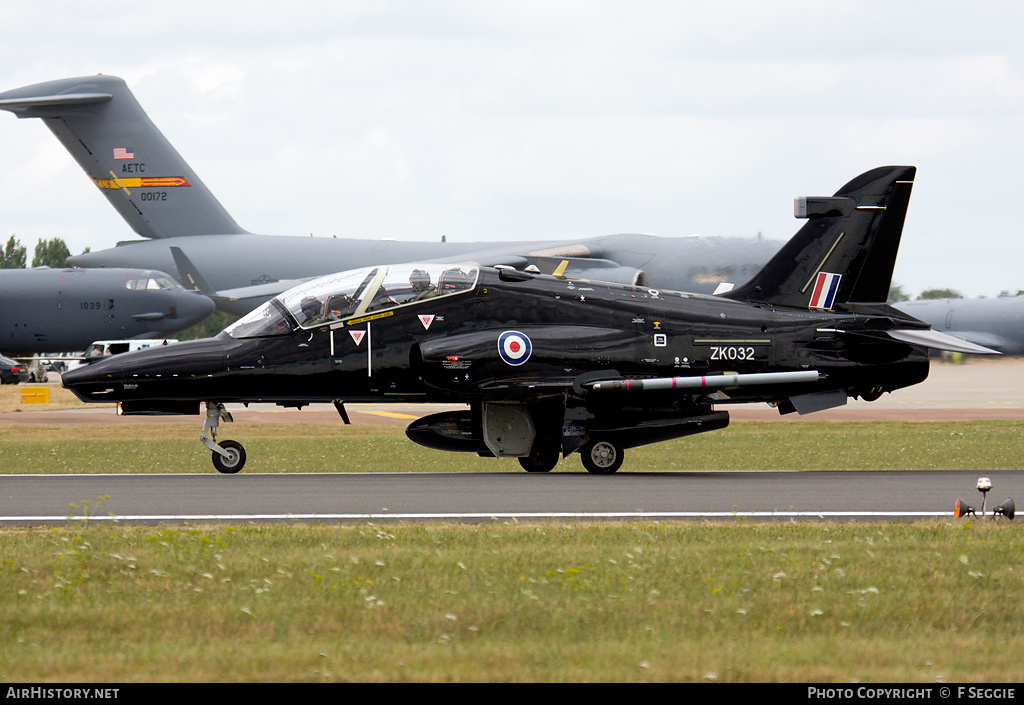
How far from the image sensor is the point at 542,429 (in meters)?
16.2

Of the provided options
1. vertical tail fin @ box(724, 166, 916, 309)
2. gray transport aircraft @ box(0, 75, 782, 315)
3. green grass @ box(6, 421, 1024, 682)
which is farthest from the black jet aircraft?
gray transport aircraft @ box(0, 75, 782, 315)

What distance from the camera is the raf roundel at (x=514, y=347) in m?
15.7

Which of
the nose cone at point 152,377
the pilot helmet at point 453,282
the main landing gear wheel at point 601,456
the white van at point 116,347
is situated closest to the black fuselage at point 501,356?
the nose cone at point 152,377

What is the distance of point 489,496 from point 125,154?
32.8 metres

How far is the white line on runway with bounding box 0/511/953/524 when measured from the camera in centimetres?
1103

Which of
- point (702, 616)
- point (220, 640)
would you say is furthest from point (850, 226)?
point (220, 640)

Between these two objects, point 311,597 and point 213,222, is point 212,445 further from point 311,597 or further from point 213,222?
point 213,222

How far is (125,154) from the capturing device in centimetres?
4153

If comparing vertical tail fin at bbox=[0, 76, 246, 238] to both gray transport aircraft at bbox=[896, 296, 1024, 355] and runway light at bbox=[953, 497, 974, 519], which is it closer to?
gray transport aircraft at bbox=[896, 296, 1024, 355]

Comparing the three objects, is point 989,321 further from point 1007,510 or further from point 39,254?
point 39,254

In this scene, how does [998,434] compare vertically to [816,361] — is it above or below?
below

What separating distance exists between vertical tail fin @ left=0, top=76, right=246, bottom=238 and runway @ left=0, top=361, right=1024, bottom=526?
26890 mm

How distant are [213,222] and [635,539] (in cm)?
3385

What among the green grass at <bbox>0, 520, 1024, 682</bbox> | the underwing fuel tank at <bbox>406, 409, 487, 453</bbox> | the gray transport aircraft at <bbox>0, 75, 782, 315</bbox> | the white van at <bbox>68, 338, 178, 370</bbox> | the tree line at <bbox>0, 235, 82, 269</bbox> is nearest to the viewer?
the green grass at <bbox>0, 520, 1024, 682</bbox>
